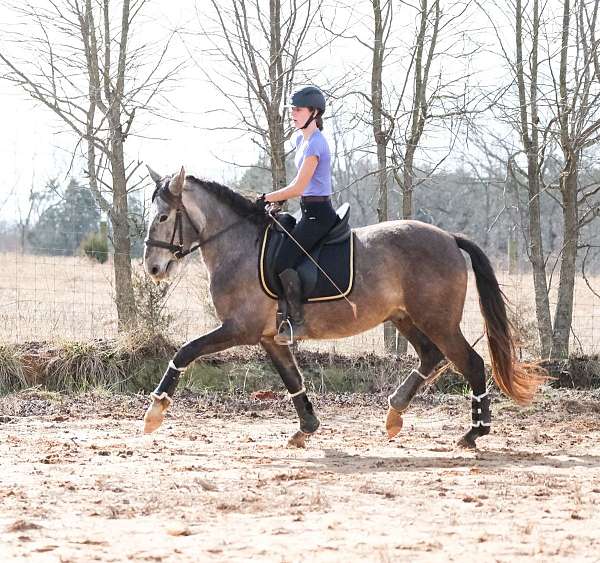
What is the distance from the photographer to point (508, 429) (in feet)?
29.8

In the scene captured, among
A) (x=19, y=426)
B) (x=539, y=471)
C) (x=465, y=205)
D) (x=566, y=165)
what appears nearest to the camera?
(x=539, y=471)

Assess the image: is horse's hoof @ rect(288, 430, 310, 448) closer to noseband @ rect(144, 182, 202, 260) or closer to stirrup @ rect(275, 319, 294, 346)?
stirrup @ rect(275, 319, 294, 346)

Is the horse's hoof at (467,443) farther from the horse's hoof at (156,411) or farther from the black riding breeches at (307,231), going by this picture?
the horse's hoof at (156,411)

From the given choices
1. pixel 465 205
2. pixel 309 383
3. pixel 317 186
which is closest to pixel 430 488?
pixel 317 186

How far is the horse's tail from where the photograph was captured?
8.31m

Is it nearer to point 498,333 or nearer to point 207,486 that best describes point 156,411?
point 207,486

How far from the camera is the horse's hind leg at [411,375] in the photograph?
8297 millimetres

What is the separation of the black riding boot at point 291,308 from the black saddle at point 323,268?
8 cm

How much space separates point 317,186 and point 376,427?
274 centimetres

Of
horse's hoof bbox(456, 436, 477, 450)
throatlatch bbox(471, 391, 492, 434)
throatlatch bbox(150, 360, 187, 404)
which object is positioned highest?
throatlatch bbox(150, 360, 187, 404)

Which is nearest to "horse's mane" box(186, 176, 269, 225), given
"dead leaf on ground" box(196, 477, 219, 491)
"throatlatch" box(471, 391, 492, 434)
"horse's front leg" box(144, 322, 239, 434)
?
"horse's front leg" box(144, 322, 239, 434)

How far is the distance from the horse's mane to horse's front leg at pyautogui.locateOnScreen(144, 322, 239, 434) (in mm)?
988

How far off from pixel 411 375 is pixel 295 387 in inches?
40.9

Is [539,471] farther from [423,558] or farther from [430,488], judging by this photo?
[423,558]
